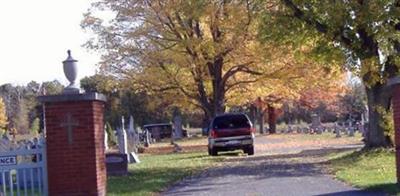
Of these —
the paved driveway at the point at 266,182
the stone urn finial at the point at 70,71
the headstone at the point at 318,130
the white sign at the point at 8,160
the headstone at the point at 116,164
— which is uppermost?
the stone urn finial at the point at 70,71

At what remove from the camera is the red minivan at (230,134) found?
32.4 m

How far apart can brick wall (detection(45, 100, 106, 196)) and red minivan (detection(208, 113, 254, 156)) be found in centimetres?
1837

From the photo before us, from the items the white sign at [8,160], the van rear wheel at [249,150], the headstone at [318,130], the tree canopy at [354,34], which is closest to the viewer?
the white sign at [8,160]

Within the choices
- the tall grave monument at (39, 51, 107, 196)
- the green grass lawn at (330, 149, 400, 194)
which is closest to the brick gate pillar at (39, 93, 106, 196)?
the tall grave monument at (39, 51, 107, 196)

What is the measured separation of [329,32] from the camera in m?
23.8

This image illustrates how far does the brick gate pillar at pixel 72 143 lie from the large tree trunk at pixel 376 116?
12.9 meters

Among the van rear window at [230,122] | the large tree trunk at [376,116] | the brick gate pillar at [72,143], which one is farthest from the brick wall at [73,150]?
the van rear window at [230,122]

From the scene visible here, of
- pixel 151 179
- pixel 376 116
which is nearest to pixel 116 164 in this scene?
pixel 151 179

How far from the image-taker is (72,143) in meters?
14.2

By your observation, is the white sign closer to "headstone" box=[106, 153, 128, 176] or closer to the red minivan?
"headstone" box=[106, 153, 128, 176]

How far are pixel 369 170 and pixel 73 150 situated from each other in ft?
→ 29.1

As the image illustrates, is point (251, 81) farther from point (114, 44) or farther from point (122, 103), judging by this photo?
point (122, 103)

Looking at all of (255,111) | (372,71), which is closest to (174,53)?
(372,71)

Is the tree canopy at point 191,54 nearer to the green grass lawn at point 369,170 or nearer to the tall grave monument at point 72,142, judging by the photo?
the green grass lawn at point 369,170
